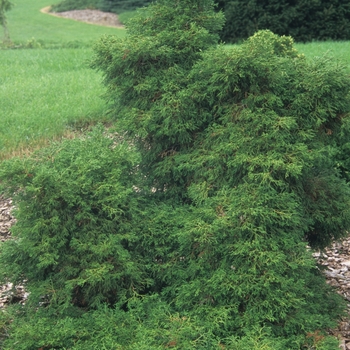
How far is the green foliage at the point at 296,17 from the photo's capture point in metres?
17.1

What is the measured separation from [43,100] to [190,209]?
616 cm

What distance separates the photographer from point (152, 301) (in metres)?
3.50

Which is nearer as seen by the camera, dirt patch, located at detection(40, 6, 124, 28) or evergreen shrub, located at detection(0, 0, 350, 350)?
evergreen shrub, located at detection(0, 0, 350, 350)

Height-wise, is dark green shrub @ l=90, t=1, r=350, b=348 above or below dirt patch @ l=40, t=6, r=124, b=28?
above

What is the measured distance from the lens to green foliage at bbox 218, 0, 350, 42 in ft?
56.0

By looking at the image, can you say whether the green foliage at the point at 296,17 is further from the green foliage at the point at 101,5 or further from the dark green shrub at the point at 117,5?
the dark green shrub at the point at 117,5

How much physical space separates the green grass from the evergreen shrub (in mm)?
23451

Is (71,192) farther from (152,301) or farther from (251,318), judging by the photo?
(251,318)

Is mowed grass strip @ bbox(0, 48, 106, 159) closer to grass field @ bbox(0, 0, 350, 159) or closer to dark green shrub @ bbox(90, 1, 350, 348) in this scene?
grass field @ bbox(0, 0, 350, 159)

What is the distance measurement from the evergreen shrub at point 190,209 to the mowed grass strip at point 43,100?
2.31m

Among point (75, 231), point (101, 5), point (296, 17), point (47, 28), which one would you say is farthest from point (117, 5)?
point (75, 231)

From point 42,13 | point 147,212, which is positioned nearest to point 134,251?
point 147,212

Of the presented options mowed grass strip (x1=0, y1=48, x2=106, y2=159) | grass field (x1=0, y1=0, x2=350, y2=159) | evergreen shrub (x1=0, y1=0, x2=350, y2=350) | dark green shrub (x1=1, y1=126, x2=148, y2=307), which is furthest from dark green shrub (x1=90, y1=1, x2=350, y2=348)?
mowed grass strip (x1=0, y1=48, x2=106, y2=159)

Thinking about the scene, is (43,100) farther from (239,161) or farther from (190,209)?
(239,161)
